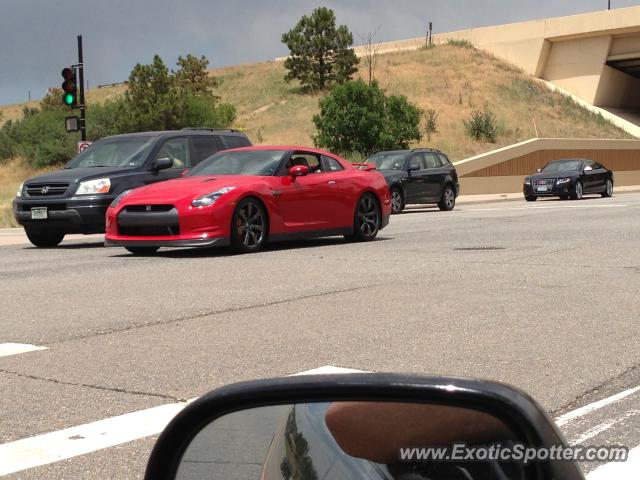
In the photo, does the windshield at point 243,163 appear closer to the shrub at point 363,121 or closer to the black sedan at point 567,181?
the black sedan at point 567,181

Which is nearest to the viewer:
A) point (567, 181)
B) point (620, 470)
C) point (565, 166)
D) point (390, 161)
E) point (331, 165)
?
point (620, 470)

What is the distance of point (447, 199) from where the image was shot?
1164 inches

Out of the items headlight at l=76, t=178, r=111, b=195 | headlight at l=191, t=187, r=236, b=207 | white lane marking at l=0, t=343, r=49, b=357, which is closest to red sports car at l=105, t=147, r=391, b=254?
headlight at l=191, t=187, r=236, b=207

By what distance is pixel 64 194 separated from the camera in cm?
1675

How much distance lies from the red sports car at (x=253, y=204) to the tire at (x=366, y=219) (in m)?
0.02

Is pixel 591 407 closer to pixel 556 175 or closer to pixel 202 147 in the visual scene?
pixel 202 147

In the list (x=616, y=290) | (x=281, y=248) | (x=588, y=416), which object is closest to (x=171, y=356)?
(x=588, y=416)

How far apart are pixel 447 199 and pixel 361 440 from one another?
28302 mm

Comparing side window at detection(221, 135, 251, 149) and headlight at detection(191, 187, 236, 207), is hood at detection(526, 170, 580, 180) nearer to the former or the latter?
side window at detection(221, 135, 251, 149)

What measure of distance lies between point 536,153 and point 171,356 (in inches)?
1710

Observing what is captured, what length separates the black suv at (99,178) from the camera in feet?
54.5

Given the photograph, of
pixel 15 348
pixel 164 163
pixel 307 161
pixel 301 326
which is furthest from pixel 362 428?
pixel 164 163

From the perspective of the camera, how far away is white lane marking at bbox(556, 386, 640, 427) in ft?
16.9

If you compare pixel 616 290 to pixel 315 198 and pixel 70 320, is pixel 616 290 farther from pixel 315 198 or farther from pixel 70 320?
pixel 315 198
